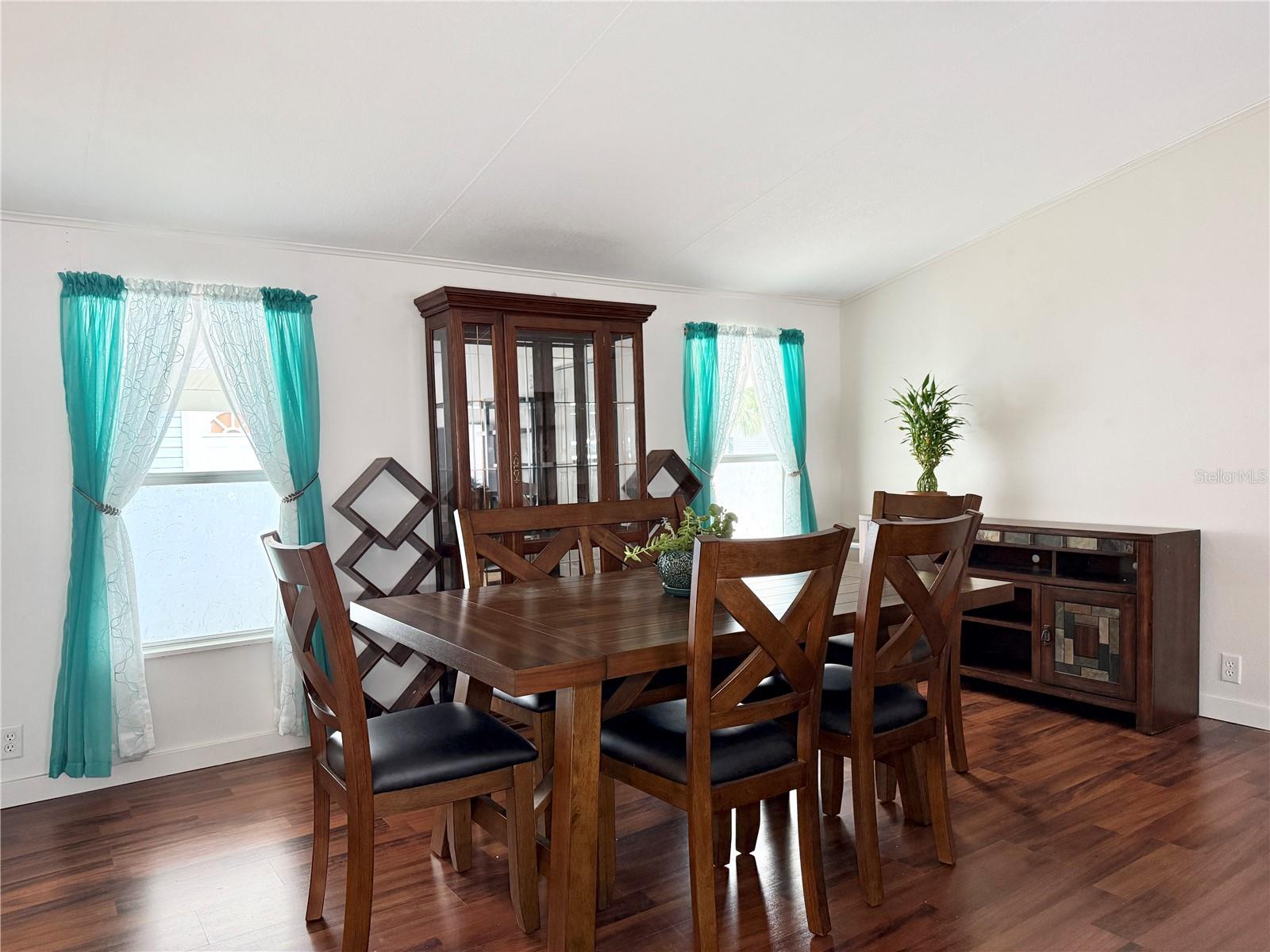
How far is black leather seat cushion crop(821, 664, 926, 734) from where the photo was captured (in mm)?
2398

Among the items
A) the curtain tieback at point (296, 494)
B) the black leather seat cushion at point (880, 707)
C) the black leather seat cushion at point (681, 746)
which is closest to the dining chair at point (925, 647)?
the black leather seat cushion at point (880, 707)

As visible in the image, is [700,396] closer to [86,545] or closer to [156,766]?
[86,545]

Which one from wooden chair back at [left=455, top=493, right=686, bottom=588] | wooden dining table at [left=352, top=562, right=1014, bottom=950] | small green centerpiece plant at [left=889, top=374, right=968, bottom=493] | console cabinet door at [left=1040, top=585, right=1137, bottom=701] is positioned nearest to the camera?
wooden dining table at [left=352, top=562, right=1014, bottom=950]

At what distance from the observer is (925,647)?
3145mm

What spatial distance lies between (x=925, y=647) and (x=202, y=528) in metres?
2.95

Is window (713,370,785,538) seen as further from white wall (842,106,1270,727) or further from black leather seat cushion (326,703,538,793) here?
black leather seat cushion (326,703,538,793)

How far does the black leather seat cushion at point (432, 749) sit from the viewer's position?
2.08 m

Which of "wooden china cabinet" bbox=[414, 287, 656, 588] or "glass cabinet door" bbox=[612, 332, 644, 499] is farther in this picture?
"glass cabinet door" bbox=[612, 332, 644, 499]

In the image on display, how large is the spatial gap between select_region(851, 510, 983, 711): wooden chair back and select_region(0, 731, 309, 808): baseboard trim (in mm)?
2655

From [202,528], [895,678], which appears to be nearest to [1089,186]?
[895,678]

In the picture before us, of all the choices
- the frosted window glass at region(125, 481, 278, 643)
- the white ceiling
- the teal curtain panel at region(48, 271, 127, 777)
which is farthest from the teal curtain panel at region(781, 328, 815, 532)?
the teal curtain panel at region(48, 271, 127, 777)

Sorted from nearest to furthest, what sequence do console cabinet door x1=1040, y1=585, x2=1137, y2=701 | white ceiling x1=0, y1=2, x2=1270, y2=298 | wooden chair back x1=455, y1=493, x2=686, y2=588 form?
white ceiling x1=0, y1=2, x2=1270, y2=298, wooden chair back x1=455, y1=493, x2=686, y2=588, console cabinet door x1=1040, y1=585, x2=1137, y2=701

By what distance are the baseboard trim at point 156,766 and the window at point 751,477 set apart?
2.79 m

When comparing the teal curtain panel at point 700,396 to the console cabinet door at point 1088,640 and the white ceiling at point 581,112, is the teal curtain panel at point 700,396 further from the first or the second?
the console cabinet door at point 1088,640
